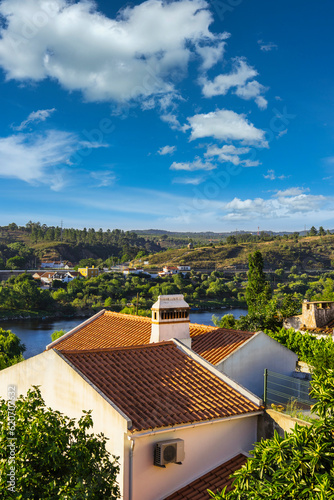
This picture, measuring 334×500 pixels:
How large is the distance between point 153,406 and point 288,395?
2933 mm

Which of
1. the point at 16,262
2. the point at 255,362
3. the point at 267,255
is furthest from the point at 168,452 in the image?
the point at 16,262

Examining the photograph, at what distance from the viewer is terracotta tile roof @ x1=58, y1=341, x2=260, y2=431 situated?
24.9 ft

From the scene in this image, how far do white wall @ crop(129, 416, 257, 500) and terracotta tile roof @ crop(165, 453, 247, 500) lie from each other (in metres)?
0.08

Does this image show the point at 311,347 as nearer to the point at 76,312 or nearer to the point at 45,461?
the point at 45,461

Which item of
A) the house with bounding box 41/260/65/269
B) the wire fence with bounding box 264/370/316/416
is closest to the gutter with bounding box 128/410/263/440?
the wire fence with bounding box 264/370/316/416

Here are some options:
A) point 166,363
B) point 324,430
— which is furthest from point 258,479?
point 166,363

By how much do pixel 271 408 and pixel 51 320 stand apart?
64888mm

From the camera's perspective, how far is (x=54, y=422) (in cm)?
522

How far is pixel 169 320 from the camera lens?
37.1 feet

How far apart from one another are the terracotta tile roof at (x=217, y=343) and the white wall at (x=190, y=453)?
2205 mm

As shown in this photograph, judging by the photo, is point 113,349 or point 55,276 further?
Answer: point 55,276

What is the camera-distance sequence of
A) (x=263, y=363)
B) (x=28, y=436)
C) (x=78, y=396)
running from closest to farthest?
(x=28, y=436) < (x=78, y=396) < (x=263, y=363)

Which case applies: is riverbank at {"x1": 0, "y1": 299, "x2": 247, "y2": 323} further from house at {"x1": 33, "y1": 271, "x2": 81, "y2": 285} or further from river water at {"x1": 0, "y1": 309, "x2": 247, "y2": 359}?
house at {"x1": 33, "y1": 271, "x2": 81, "y2": 285}

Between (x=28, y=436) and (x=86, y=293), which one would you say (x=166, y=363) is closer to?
(x=28, y=436)
